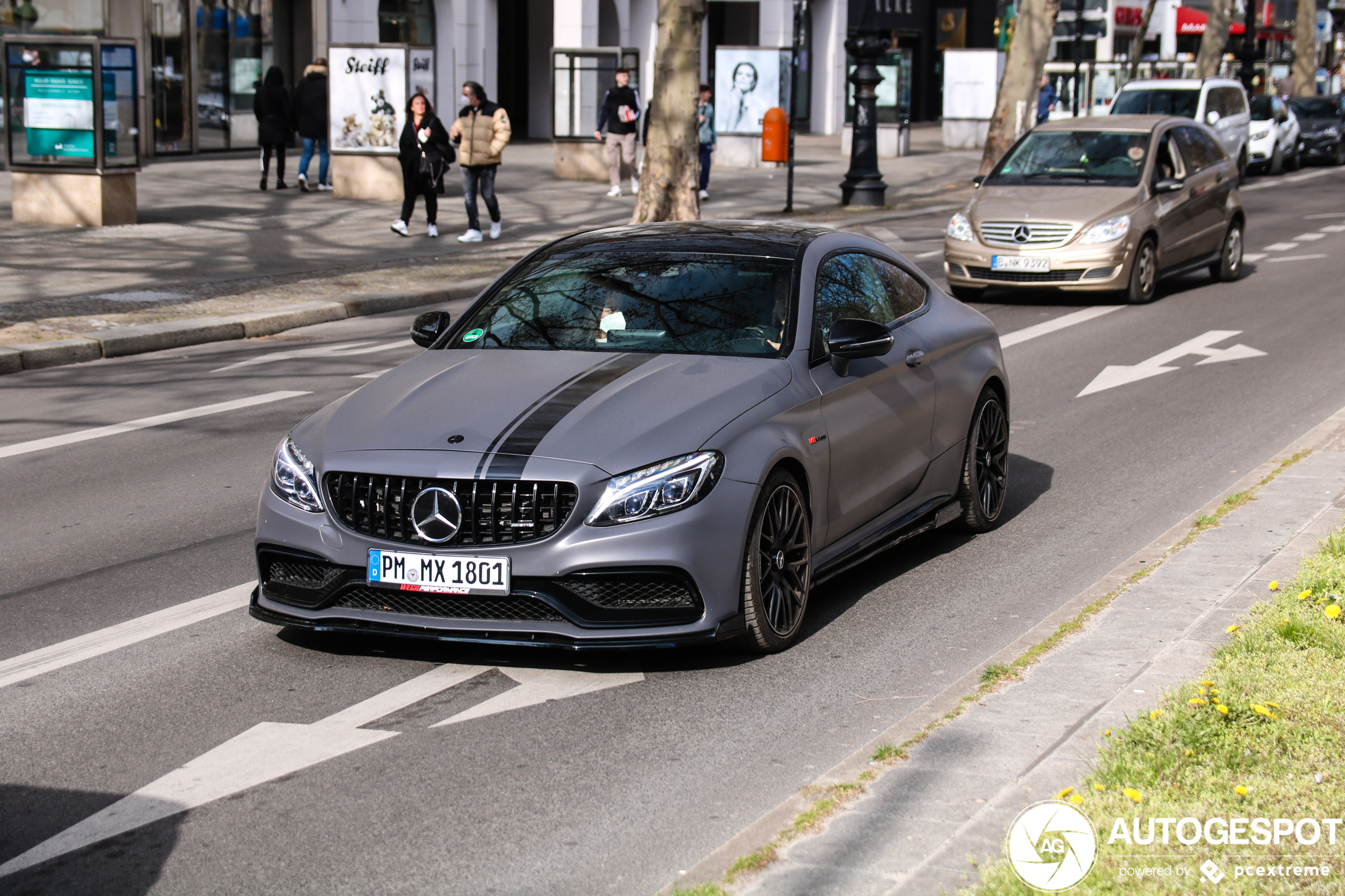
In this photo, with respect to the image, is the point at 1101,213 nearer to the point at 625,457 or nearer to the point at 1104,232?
the point at 1104,232

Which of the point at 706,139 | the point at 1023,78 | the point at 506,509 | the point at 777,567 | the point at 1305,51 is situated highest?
the point at 1305,51

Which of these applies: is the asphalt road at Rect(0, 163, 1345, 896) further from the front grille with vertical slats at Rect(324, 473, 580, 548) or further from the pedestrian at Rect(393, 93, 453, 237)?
the pedestrian at Rect(393, 93, 453, 237)

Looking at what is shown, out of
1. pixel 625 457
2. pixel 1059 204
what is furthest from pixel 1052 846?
pixel 1059 204

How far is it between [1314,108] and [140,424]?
39399 millimetres

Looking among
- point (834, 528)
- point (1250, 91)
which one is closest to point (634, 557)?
point (834, 528)

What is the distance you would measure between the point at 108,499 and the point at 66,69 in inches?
513

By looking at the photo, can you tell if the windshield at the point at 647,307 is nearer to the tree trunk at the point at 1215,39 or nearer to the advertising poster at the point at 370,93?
the advertising poster at the point at 370,93

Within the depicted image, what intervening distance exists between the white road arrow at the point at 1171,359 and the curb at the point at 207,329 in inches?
183

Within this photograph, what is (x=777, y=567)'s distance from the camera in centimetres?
588

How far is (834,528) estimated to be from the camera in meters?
6.37

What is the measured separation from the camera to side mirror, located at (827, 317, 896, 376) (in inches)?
249

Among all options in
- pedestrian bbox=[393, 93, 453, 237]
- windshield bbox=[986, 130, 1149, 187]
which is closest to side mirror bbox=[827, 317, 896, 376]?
windshield bbox=[986, 130, 1149, 187]

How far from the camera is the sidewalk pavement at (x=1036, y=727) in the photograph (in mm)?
3852

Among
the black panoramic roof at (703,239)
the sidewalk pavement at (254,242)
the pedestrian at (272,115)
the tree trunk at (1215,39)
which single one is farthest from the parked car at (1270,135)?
the black panoramic roof at (703,239)
